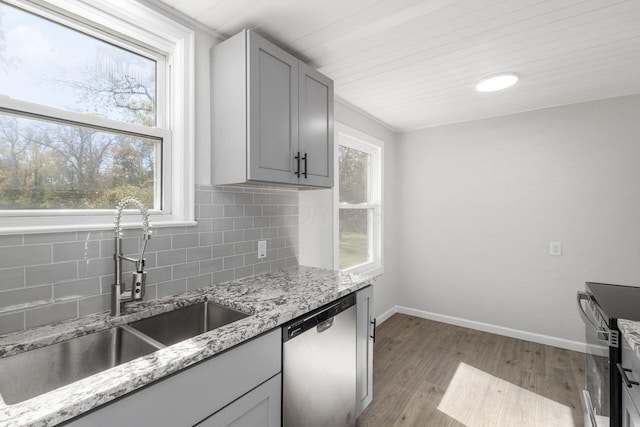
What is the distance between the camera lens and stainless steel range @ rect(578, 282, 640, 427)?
1233mm

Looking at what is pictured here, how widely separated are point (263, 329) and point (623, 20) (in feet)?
7.77

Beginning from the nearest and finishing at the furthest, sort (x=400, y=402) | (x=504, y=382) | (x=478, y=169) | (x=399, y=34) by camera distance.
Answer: (x=399, y=34) → (x=400, y=402) → (x=504, y=382) → (x=478, y=169)

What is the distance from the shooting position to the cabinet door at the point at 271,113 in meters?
1.54

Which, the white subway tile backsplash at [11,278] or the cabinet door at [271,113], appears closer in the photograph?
the white subway tile backsplash at [11,278]

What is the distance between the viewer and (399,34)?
1.73 meters

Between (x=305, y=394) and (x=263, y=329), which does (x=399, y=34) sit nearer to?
(x=263, y=329)

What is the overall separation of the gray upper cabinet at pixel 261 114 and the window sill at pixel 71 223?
15.1 inches

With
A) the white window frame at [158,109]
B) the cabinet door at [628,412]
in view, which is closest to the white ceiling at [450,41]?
the white window frame at [158,109]

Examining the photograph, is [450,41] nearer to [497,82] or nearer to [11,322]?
[497,82]

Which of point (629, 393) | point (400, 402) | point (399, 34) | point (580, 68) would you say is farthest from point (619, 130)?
point (400, 402)

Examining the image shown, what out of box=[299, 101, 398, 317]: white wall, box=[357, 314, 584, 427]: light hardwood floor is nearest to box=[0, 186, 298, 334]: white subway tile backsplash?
box=[299, 101, 398, 317]: white wall

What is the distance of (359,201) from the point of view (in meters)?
3.27

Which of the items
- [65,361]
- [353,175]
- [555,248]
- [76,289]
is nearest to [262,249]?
[76,289]

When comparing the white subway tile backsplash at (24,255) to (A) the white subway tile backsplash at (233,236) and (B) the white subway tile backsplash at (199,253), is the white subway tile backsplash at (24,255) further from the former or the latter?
(A) the white subway tile backsplash at (233,236)
